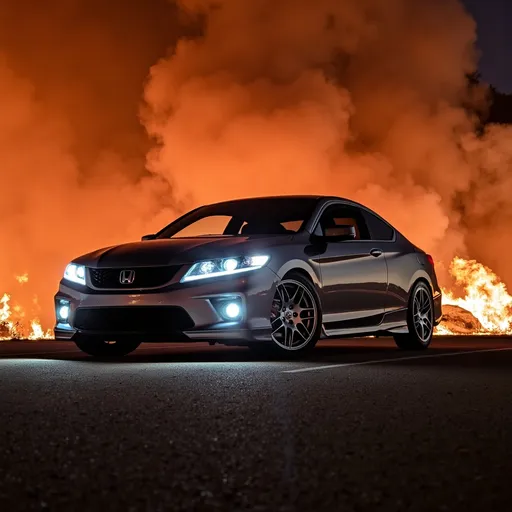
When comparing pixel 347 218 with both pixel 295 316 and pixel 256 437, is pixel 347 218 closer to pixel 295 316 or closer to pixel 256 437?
pixel 295 316

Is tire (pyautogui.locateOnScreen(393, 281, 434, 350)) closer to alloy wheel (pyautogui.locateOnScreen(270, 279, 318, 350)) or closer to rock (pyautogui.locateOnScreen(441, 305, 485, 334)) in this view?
alloy wheel (pyautogui.locateOnScreen(270, 279, 318, 350))

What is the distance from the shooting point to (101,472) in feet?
15.1

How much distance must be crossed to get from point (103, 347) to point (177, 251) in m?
1.60

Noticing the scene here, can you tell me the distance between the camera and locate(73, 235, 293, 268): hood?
10.4 meters

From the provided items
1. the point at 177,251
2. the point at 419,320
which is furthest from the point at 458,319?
the point at 177,251

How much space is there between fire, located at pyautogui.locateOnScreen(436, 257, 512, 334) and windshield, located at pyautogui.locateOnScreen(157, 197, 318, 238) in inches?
1351

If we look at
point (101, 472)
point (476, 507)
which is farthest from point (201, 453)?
point (476, 507)

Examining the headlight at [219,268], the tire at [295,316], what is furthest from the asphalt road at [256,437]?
the headlight at [219,268]

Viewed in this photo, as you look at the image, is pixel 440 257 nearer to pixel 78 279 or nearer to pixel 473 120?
pixel 473 120

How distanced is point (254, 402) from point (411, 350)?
19.3ft

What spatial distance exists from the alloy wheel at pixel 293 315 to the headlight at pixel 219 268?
40 cm

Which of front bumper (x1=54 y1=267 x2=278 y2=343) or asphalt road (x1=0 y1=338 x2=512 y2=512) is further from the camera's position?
front bumper (x1=54 y1=267 x2=278 y2=343)

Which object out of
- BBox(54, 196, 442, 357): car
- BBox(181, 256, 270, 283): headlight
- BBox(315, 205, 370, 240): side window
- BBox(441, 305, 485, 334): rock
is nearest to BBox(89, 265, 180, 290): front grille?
BBox(54, 196, 442, 357): car

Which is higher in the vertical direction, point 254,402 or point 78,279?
point 78,279
